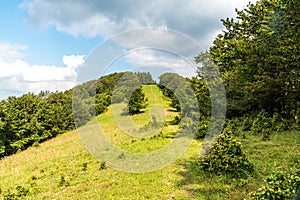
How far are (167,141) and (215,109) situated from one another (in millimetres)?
7352

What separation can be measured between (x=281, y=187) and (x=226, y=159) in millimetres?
4294

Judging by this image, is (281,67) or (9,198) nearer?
(9,198)

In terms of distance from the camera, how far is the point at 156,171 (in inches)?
480

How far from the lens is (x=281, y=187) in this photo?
619cm

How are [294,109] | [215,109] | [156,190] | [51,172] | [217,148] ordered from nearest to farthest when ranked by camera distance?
[156,190], [217,148], [51,172], [294,109], [215,109]

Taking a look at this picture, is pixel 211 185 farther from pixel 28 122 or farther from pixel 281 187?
pixel 28 122

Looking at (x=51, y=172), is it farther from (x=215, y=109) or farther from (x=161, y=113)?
(x=215, y=109)

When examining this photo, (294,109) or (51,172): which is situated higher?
(294,109)

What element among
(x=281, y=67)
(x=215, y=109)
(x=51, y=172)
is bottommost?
(x=51, y=172)

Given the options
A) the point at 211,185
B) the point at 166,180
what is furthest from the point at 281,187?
the point at 166,180

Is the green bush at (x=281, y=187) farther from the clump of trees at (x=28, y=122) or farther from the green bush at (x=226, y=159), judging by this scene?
the clump of trees at (x=28, y=122)

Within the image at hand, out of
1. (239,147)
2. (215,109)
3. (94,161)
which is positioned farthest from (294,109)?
(94,161)

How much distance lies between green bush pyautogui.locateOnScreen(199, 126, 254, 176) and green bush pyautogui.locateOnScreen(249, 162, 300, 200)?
3668mm

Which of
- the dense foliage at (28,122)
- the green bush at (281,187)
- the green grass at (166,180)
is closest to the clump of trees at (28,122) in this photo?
the dense foliage at (28,122)
